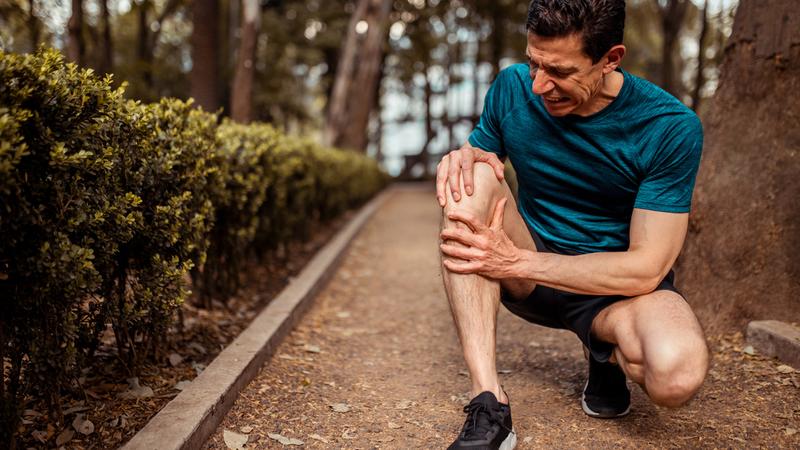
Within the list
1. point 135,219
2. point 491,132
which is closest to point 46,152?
point 135,219

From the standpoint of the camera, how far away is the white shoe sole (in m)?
2.48

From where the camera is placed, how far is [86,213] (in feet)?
7.46

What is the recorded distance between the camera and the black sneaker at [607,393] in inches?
112

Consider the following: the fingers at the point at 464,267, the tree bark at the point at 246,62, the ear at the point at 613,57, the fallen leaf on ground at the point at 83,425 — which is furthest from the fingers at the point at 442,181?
the tree bark at the point at 246,62

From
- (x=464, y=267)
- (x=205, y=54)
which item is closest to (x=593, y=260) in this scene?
(x=464, y=267)

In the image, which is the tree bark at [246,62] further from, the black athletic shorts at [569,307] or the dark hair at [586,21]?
the dark hair at [586,21]

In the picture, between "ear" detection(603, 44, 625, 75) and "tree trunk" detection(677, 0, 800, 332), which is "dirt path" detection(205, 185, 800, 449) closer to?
"tree trunk" detection(677, 0, 800, 332)

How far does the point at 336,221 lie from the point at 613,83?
8.58 meters

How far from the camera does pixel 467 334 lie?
8.50ft

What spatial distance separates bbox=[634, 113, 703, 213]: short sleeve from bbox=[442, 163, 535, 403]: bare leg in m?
0.62

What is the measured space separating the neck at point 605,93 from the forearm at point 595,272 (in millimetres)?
613

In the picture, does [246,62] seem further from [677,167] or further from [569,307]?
[677,167]

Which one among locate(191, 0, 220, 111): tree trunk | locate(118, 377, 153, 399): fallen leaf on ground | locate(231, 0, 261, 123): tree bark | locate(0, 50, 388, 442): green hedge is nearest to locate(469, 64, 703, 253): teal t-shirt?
locate(0, 50, 388, 442): green hedge

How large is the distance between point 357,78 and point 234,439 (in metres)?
14.2
